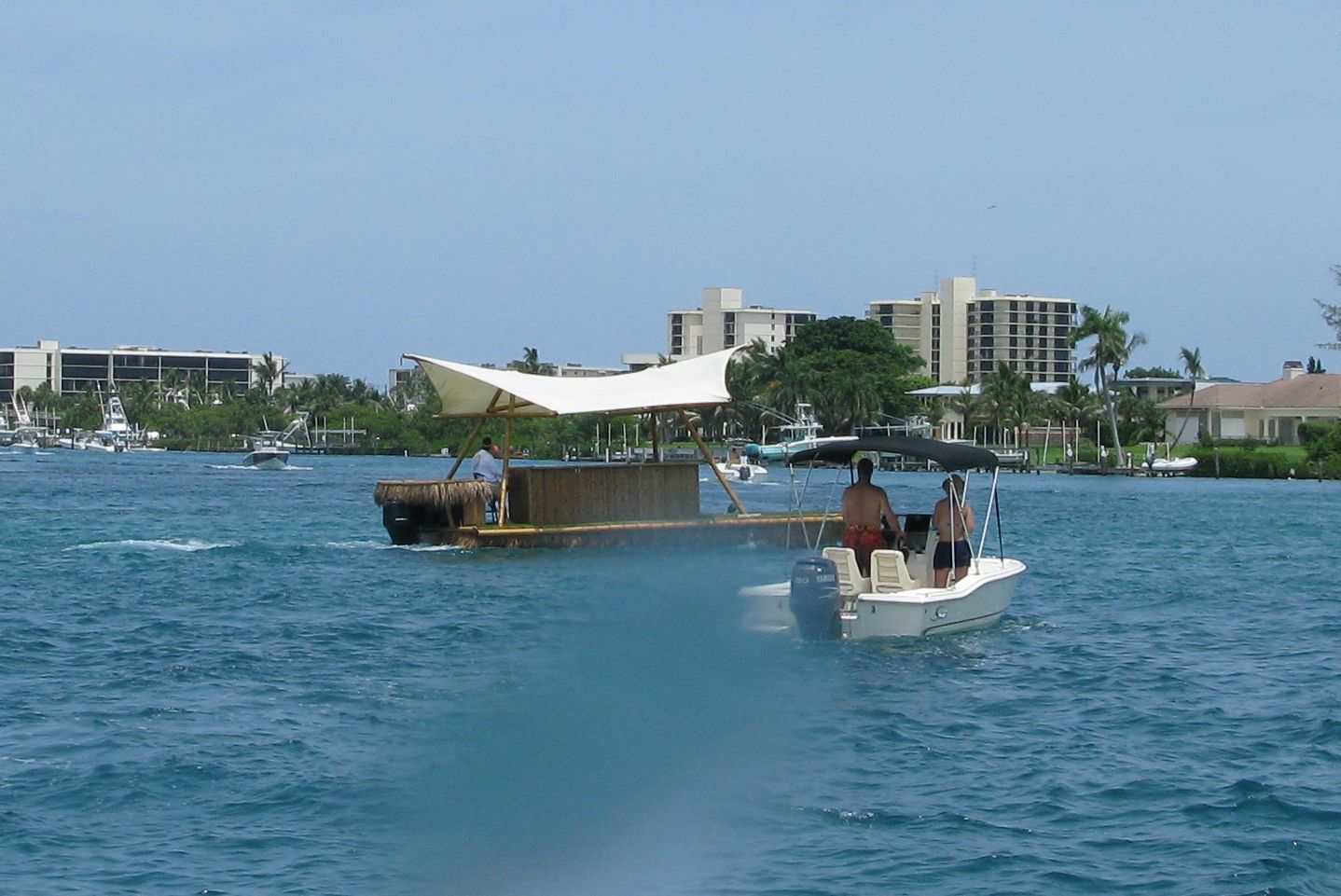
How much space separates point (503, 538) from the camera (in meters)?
35.9

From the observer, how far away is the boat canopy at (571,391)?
38125 mm

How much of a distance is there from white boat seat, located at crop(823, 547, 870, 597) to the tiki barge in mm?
14498

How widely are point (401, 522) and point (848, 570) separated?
18.3 metres

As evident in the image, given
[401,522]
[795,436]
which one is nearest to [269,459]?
[795,436]

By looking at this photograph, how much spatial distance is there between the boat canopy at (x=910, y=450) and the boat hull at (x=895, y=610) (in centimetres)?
154

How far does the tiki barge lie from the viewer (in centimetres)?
3647

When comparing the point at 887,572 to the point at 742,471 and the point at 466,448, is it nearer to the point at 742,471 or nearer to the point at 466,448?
the point at 466,448

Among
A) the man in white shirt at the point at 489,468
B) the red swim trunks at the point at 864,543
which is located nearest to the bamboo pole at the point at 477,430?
the man in white shirt at the point at 489,468

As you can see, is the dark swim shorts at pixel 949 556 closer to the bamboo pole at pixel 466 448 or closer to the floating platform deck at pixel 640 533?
the floating platform deck at pixel 640 533

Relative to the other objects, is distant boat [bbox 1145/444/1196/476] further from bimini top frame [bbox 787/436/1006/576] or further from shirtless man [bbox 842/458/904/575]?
shirtless man [bbox 842/458/904/575]

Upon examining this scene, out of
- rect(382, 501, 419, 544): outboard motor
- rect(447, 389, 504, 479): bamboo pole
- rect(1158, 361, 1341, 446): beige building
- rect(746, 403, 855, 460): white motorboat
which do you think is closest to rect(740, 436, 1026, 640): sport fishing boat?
rect(447, 389, 504, 479): bamboo pole

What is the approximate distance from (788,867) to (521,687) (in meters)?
6.08

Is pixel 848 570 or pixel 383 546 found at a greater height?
pixel 848 570

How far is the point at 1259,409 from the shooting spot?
13725cm
